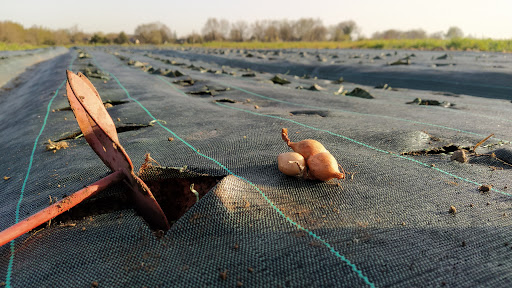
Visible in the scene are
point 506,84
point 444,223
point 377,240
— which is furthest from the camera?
point 506,84

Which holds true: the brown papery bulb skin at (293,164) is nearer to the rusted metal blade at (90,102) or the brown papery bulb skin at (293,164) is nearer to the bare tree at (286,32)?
the rusted metal blade at (90,102)

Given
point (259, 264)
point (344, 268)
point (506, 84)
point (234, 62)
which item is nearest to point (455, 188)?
point (344, 268)

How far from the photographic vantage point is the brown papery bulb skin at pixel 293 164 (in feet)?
5.38

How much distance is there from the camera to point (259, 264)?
1.08m

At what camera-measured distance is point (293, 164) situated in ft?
5.39

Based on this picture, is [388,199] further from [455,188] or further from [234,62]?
[234,62]

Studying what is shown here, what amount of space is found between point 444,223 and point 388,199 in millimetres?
248

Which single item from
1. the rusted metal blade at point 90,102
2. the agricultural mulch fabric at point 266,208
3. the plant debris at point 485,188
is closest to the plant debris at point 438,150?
the agricultural mulch fabric at point 266,208

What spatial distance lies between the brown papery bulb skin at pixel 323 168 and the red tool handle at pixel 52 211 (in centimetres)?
91

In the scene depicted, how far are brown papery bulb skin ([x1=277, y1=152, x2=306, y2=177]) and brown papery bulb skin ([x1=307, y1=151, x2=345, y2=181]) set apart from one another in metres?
0.05

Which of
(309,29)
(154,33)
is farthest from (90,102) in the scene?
(309,29)

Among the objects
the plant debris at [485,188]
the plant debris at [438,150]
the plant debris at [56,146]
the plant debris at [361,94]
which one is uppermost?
the plant debris at [361,94]

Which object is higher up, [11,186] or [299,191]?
[299,191]

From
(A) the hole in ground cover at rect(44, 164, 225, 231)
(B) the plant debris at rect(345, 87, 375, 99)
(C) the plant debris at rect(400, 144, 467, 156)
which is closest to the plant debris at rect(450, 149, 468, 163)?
(C) the plant debris at rect(400, 144, 467, 156)
